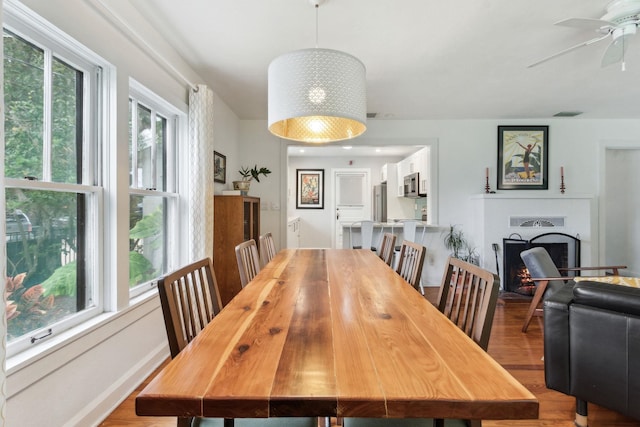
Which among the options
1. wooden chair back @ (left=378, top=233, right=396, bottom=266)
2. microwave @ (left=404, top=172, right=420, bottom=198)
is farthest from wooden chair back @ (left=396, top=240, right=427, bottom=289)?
microwave @ (left=404, top=172, right=420, bottom=198)

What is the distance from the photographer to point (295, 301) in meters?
1.28

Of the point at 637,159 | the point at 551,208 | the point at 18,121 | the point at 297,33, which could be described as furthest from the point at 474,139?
the point at 18,121

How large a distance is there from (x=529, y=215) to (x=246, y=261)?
394cm

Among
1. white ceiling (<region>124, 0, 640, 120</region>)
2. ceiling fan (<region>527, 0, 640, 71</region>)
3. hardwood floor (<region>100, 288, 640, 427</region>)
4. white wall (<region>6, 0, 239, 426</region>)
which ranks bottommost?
hardwood floor (<region>100, 288, 640, 427</region>)

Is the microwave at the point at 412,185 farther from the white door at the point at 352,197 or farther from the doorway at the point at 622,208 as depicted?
the doorway at the point at 622,208

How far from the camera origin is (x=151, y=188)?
2.46m

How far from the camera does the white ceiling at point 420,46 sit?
77.2 inches

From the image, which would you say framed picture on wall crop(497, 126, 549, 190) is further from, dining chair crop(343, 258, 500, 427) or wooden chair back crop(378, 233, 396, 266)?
dining chair crop(343, 258, 500, 427)

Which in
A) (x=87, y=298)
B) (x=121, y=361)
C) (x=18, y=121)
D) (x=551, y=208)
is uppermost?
(x=18, y=121)

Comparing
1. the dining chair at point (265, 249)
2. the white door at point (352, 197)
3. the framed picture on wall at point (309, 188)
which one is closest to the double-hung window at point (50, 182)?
the dining chair at point (265, 249)

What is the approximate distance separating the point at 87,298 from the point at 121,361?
46cm

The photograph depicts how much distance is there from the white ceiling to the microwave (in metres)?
1.51

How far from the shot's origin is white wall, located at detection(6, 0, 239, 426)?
133 cm

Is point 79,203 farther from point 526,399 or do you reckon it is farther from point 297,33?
point 526,399
